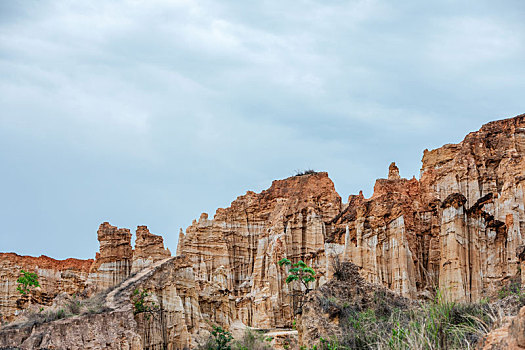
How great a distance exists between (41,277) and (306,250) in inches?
1105

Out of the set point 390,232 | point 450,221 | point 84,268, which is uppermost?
point 450,221

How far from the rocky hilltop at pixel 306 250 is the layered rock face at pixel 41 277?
158 mm

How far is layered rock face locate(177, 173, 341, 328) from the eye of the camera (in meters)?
64.1

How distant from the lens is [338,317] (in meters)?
19.8

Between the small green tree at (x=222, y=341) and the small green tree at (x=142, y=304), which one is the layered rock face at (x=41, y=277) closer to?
the small green tree at (x=142, y=304)

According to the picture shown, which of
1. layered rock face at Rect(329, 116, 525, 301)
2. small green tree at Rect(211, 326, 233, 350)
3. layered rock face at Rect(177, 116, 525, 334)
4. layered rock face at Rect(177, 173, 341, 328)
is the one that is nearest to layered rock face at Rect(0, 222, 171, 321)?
layered rock face at Rect(177, 173, 341, 328)

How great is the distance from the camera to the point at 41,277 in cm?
7375

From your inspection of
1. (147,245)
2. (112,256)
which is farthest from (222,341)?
(112,256)

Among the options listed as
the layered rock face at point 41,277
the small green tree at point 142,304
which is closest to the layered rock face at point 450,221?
the small green tree at point 142,304

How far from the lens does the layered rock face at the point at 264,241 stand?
6412cm

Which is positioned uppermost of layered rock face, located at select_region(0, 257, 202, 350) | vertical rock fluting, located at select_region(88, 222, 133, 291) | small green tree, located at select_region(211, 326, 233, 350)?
vertical rock fluting, located at select_region(88, 222, 133, 291)

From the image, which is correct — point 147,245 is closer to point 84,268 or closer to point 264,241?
point 264,241

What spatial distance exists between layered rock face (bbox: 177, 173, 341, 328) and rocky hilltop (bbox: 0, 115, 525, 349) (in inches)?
5.0

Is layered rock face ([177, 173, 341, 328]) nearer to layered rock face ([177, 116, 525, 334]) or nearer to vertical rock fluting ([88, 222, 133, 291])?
layered rock face ([177, 116, 525, 334])
